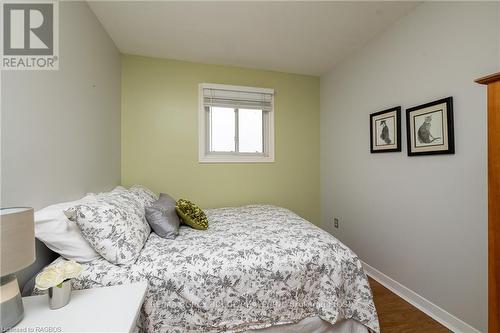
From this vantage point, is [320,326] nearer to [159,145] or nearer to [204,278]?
[204,278]

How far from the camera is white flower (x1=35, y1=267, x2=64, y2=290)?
91 cm

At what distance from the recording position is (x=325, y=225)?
330 cm

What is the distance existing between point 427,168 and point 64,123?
2.80m

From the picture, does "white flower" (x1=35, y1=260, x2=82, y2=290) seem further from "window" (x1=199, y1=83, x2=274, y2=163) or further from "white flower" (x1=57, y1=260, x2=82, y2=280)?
"window" (x1=199, y1=83, x2=274, y2=163)

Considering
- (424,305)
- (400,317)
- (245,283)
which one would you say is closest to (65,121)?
(245,283)

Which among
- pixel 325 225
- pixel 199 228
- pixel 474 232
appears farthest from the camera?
pixel 325 225

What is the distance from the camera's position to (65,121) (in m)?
1.54

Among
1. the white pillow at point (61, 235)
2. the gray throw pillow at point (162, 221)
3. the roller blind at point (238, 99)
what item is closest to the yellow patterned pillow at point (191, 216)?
the gray throw pillow at point (162, 221)

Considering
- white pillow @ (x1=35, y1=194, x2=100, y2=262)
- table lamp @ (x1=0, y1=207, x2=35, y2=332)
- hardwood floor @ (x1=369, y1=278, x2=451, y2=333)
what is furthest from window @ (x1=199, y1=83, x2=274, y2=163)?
table lamp @ (x1=0, y1=207, x2=35, y2=332)

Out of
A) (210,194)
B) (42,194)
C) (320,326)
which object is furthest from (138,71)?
(320,326)

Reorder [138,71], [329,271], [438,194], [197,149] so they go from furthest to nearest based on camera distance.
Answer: [197,149] → [138,71] → [438,194] → [329,271]

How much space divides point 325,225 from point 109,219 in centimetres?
284

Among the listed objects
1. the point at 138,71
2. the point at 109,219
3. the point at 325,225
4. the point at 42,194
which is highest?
the point at 138,71

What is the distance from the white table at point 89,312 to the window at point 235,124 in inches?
78.5
